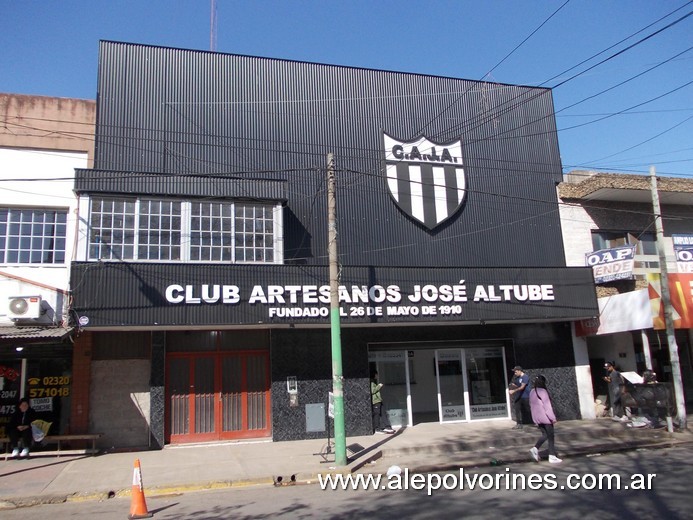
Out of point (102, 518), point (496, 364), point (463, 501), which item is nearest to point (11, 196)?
point (102, 518)

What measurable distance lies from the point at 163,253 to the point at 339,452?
6616mm

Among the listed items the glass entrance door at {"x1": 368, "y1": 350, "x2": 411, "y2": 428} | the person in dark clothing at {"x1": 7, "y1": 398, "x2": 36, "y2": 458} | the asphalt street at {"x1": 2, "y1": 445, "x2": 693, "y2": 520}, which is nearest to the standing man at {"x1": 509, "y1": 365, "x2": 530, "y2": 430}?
the glass entrance door at {"x1": 368, "y1": 350, "x2": 411, "y2": 428}

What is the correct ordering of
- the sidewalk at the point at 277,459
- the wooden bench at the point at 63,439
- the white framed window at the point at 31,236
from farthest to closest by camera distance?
the white framed window at the point at 31,236 → the wooden bench at the point at 63,439 → the sidewalk at the point at 277,459

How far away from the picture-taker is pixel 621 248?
1719 cm

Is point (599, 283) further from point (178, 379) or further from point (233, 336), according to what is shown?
point (178, 379)

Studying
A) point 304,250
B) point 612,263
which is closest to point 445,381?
point 304,250

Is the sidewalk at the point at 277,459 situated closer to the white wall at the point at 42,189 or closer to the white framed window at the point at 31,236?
the white wall at the point at 42,189

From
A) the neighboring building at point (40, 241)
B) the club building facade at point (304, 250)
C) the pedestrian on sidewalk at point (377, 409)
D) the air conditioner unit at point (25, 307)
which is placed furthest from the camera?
the pedestrian on sidewalk at point (377, 409)

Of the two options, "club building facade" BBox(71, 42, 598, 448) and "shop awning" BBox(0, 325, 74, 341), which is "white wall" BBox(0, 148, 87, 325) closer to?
"club building facade" BBox(71, 42, 598, 448)

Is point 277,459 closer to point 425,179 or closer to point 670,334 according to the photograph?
point 425,179

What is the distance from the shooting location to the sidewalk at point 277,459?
33.8 feet

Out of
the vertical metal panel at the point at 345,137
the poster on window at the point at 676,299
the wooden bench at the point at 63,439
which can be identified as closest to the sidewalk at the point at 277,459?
the wooden bench at the point at 63,439

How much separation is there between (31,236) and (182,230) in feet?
12.7

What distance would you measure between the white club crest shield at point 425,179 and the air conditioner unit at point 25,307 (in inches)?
393
